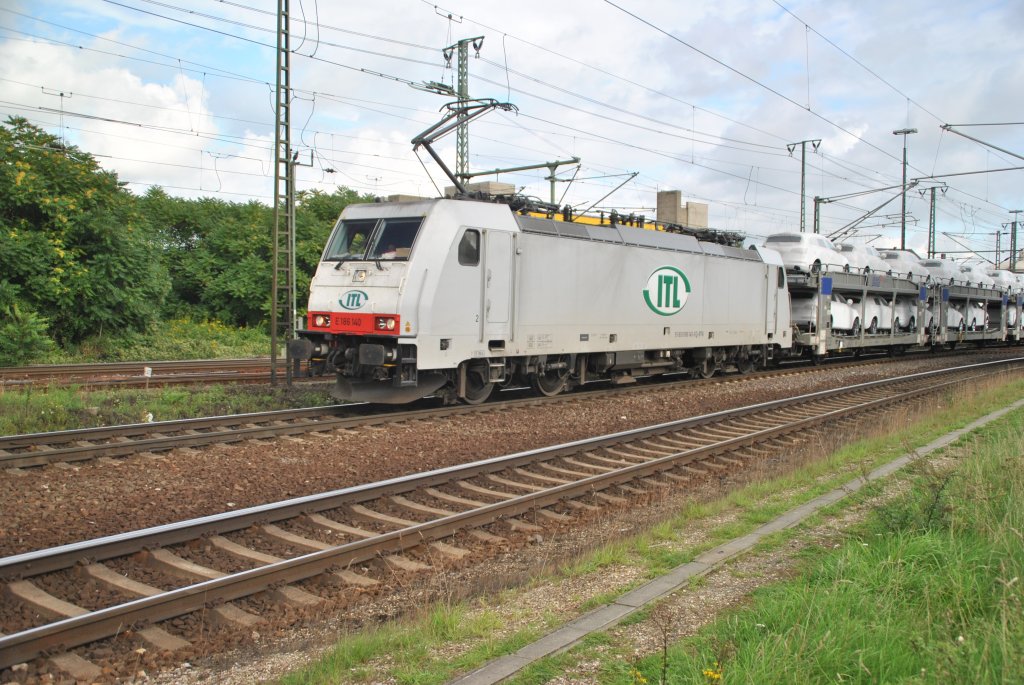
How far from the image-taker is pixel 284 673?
12.7ft

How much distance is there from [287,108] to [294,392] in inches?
195

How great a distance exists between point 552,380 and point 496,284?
2760 mm

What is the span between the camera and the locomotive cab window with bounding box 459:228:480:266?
1167 centimetres

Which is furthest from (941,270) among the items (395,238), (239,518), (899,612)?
(239,518)

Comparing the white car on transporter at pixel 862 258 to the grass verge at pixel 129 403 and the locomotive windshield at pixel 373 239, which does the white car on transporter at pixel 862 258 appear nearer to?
the locomotive windshield at pixel 373 239

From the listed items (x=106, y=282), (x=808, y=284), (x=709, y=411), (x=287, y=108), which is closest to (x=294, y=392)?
(x=287, y=108)

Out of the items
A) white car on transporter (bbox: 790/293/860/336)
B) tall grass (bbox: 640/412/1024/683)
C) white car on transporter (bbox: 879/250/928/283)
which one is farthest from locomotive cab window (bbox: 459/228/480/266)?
white car on transporter (bbox: 879/250/928/283)

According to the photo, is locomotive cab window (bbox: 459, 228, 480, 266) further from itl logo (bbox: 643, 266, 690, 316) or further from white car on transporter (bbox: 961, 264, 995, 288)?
white car on transporter (bbox: 961, 264, 995, 288)

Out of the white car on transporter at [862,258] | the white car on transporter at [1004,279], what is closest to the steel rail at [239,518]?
the white car on transporter at [862,258]

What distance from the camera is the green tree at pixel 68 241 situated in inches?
719

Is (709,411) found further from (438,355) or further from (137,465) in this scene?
(137,465)

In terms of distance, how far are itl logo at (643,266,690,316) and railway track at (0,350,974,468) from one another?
3.65 m

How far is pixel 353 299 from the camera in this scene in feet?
38.3

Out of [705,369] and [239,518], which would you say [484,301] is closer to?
[239,518]
